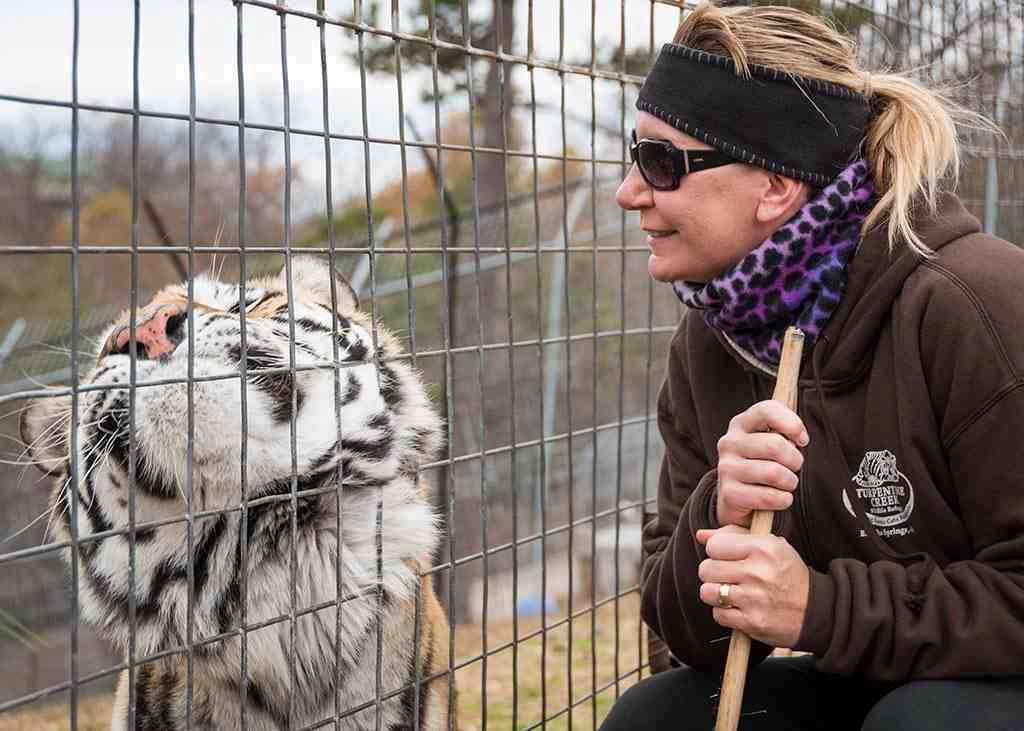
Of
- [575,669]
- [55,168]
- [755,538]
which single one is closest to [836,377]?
[755,538]

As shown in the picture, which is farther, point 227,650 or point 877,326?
point 227,650

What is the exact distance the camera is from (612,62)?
26.1 feet

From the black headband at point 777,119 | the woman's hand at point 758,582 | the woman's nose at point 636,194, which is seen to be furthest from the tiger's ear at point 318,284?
the woman's hand at point 758,582

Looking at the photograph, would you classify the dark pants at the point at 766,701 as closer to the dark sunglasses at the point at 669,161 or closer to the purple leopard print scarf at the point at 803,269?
the purple leopard print scarf at the point at 803,269

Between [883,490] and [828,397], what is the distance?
0.64 ft

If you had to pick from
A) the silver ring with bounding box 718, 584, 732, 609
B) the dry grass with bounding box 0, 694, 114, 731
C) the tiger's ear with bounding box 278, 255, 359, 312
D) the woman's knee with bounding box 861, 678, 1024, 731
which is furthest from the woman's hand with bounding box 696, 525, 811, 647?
the dry grass with bounding box 0, 694, 114, 731

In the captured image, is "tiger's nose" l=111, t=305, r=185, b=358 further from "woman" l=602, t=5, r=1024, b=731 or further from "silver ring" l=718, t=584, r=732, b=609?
"silver ring" l=718, t=584, r=732, b=609

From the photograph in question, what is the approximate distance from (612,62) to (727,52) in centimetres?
604

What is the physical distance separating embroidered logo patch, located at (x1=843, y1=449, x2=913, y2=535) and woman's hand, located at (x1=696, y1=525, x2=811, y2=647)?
0.22 m

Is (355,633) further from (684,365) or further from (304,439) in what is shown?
(684,365)

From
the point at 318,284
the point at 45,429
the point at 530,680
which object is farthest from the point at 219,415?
the point at 530,680

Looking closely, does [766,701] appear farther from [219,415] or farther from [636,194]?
[219,415]

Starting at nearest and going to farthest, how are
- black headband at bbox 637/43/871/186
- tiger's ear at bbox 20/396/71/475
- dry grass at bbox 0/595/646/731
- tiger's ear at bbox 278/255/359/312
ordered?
black headband at bbox 637/43/871/186 → tiger's ear at bbox 20/396/71/475 → tiger's ear at bbox 278/255/359/312 → dry grass at bbox 0/595/646/731

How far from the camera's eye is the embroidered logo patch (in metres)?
1.96
